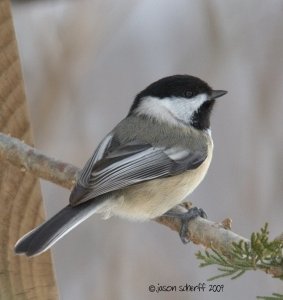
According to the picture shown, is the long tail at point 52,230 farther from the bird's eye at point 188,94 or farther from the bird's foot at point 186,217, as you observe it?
the bird's eye at point 188,94

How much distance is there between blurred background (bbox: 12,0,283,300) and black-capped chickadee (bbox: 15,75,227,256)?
0.51 meters

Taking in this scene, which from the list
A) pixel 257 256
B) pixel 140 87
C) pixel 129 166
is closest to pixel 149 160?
pixel 129 166

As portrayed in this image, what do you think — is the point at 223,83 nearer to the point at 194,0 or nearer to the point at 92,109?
the point at 194,0

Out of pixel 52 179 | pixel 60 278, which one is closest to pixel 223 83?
pixel 60 278

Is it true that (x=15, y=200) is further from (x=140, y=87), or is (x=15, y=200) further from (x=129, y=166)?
(x=140, y=87)

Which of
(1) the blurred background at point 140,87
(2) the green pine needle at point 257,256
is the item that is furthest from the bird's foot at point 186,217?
(1) the blurred background at point 140,87

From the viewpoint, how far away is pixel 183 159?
5.36 feet

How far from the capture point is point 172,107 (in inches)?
68.1

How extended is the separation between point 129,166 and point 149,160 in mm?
75

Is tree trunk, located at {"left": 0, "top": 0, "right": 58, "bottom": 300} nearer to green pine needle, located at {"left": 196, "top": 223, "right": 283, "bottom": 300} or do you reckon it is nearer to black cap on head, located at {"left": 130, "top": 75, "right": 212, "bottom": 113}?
black cap on head, located at {"left": 130, "top": 75, "right": 212, "bottom": 113}

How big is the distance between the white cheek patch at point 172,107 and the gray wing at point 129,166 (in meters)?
0.12

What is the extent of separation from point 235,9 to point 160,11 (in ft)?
1.01

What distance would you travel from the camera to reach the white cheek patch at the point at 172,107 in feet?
5.66

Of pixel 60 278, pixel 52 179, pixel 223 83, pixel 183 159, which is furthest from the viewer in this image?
pixel 223 83
